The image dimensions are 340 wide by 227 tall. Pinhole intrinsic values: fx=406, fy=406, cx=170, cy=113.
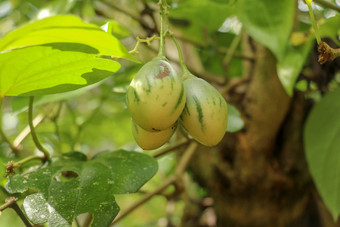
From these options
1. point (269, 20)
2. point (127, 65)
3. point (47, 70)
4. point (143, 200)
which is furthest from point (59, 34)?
point (127, 65)

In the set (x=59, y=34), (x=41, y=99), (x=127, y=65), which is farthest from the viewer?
(x=127, y=65)

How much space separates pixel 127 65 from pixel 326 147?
541mm

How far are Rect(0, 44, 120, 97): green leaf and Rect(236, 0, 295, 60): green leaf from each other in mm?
179

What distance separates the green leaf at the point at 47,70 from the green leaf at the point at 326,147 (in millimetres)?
378

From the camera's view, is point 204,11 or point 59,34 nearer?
point 59,34

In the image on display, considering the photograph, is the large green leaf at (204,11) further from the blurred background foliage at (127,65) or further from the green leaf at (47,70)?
the green leaf at (47,70)

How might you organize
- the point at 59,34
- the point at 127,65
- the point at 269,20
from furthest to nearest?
the point at 127,65 < the point at 269,20 < the point at 59,34

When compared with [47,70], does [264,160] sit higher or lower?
lower

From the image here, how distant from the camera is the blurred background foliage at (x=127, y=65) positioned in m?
0.66

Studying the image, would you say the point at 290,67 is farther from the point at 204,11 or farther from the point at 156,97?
the point at 156,97

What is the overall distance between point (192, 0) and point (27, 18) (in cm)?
46

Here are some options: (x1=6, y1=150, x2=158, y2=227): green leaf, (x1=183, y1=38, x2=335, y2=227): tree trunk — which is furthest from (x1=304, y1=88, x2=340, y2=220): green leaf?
(x1=6, y1=150, x2=158, y2=227): green leaf

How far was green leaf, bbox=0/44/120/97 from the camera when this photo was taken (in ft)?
1.24

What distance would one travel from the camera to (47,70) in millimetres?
397
